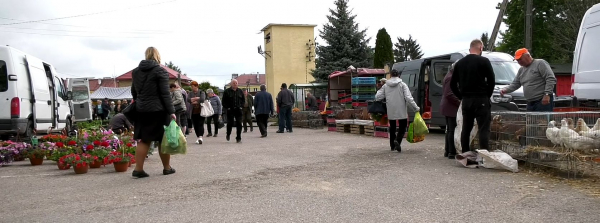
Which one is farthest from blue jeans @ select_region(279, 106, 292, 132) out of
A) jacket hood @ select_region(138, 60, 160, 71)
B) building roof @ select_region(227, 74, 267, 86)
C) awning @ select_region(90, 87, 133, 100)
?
building roof @ select_region(227, 74, 267, 86)

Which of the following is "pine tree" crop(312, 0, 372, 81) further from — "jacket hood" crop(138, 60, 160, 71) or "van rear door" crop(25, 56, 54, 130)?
"jacket hood" crop(138, 60, 160, 71)

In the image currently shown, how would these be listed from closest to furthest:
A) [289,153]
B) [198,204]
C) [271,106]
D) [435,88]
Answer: [198,204], [289,153], [435,88], [271,106]

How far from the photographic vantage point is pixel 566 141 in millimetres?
5754

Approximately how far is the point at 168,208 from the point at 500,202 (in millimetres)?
3168

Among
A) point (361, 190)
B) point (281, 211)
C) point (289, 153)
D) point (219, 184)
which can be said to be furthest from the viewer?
point (289, 153)

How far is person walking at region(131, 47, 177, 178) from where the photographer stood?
638 centimetres

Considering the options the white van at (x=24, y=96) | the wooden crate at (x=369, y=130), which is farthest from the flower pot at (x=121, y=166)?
the wooden crate at (x=369, y=130)

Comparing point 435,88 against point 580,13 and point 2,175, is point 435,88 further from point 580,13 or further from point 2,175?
point 580,13

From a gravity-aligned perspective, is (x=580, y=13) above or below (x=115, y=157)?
above

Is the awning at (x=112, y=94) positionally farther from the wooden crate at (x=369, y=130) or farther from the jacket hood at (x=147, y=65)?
the jacket hood at (x=147, y=65)

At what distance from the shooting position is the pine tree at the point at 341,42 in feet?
117

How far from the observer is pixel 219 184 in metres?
5.89

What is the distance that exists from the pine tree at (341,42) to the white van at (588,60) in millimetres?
26483

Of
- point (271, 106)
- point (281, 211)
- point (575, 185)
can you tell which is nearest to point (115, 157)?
point (281, 211)
